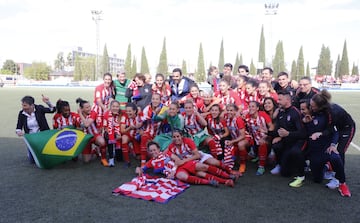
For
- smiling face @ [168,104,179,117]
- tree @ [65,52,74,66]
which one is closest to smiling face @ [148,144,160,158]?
smiling face @ [168,104,179,117]

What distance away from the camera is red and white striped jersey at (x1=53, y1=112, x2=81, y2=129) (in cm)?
571

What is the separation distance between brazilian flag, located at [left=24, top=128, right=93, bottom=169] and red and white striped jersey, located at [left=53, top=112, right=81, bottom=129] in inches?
19.8

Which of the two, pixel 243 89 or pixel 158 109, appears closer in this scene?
pixel 158 109

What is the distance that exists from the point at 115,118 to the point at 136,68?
63225mm

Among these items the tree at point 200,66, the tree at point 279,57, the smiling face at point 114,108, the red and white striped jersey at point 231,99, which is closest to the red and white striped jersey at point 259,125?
the red and white striped jersey at point 231,99

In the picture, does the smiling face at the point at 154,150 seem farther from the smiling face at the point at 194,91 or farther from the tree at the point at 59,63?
the tree at the point at 59,63

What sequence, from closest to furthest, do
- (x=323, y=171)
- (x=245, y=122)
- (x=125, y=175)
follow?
(x=323, y=171), (x=125, y=175), (x=245, y=122)

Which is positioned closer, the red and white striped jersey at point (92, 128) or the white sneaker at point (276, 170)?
the white sneaker at point (276, 170)

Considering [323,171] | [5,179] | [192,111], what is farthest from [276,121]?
[5,179]

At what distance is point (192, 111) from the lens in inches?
205

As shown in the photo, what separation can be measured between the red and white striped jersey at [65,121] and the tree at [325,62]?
67000 millimetres

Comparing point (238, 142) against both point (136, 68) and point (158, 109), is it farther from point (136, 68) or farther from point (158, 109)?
point (136, 68)

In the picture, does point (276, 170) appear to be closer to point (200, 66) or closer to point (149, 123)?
point (149, 123)

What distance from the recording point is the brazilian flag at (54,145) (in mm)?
4945
